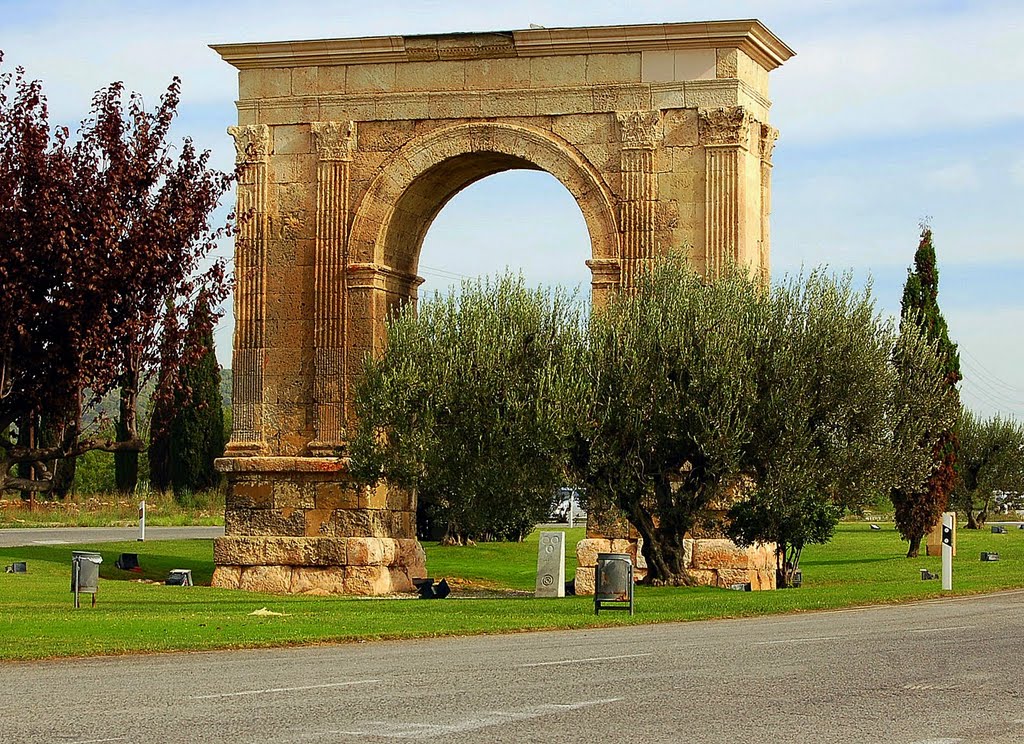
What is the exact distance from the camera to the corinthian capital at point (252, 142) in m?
31.8

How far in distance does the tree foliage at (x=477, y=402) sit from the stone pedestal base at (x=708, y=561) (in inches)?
55.7

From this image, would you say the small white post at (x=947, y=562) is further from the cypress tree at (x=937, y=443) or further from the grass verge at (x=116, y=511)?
the grass verge at (x=116, y=511)

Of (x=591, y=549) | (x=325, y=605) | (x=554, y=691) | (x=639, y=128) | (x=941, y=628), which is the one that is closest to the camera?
(x=554, y=691)

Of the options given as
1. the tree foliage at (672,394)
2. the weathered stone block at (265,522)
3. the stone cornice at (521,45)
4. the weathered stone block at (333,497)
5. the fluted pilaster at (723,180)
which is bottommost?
the weathered stone block at (265,522)

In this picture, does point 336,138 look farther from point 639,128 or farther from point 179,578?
point 179,578

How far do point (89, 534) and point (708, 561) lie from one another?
2476 centimetres

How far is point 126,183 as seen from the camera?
2367 centimetres

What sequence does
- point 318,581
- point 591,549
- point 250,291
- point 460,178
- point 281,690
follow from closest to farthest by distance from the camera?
point 281,690
point 591,549
point 318,581
point 250,291
point 460,178

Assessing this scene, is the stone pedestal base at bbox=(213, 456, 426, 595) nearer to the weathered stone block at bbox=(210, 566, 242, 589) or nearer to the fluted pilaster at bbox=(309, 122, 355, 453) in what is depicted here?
the weathered stone block at bbox=(210, 566, 242, 589)

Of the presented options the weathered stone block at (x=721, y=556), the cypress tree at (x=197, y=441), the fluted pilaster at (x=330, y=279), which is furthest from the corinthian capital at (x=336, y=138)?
the cypress tree at (x=197, y=441)

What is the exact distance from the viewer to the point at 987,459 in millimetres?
69500

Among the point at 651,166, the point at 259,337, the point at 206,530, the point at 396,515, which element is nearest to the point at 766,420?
the point at 651,166

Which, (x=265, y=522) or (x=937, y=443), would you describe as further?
(x=937, y=443)

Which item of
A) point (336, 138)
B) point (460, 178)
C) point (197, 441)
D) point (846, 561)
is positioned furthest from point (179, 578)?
point (197, 441)
